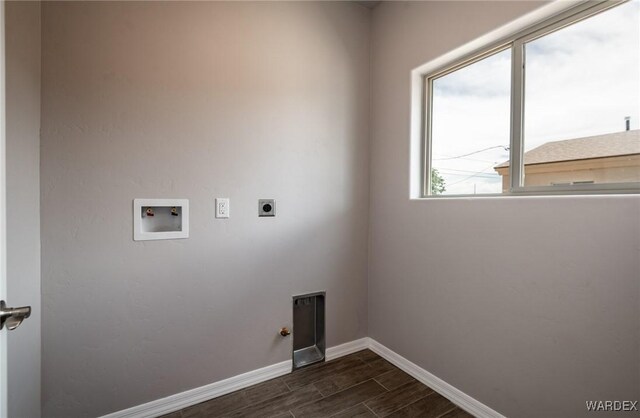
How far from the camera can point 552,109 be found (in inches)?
54.4

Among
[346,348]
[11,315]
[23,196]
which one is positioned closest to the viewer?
Result: [11,315]

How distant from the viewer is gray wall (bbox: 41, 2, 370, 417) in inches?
54.6

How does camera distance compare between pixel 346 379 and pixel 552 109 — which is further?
pixel 346 379

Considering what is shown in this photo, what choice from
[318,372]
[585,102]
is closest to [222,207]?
[318,372]

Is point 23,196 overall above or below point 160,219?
above

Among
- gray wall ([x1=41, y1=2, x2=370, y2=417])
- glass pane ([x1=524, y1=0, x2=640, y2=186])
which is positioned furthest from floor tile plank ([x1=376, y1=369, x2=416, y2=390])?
glass pane ([x1=524, y1=0, x2=640, y2=186])

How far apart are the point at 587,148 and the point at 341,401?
186cm

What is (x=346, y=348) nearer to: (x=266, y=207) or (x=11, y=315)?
(x=266, y=207)

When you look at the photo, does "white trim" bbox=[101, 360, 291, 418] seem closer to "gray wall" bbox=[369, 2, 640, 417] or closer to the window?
"gray wall" bbox=[369, 2, 640, 417]

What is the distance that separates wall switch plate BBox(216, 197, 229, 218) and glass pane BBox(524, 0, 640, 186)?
171 centimetres

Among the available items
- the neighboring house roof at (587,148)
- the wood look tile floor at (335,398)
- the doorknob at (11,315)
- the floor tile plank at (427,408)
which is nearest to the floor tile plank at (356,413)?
the wood look tile floor at (335,398)

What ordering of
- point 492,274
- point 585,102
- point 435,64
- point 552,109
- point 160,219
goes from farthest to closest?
point 435,64
point 160,219
point 492,274
point 552,109
point 585,102

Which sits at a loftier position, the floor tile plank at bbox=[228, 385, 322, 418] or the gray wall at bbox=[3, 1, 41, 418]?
the gray wall at bbox=[3, 1, 41, 418]

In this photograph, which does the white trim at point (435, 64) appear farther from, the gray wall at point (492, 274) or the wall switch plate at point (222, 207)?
the wall switch plate at point (222, 207)
